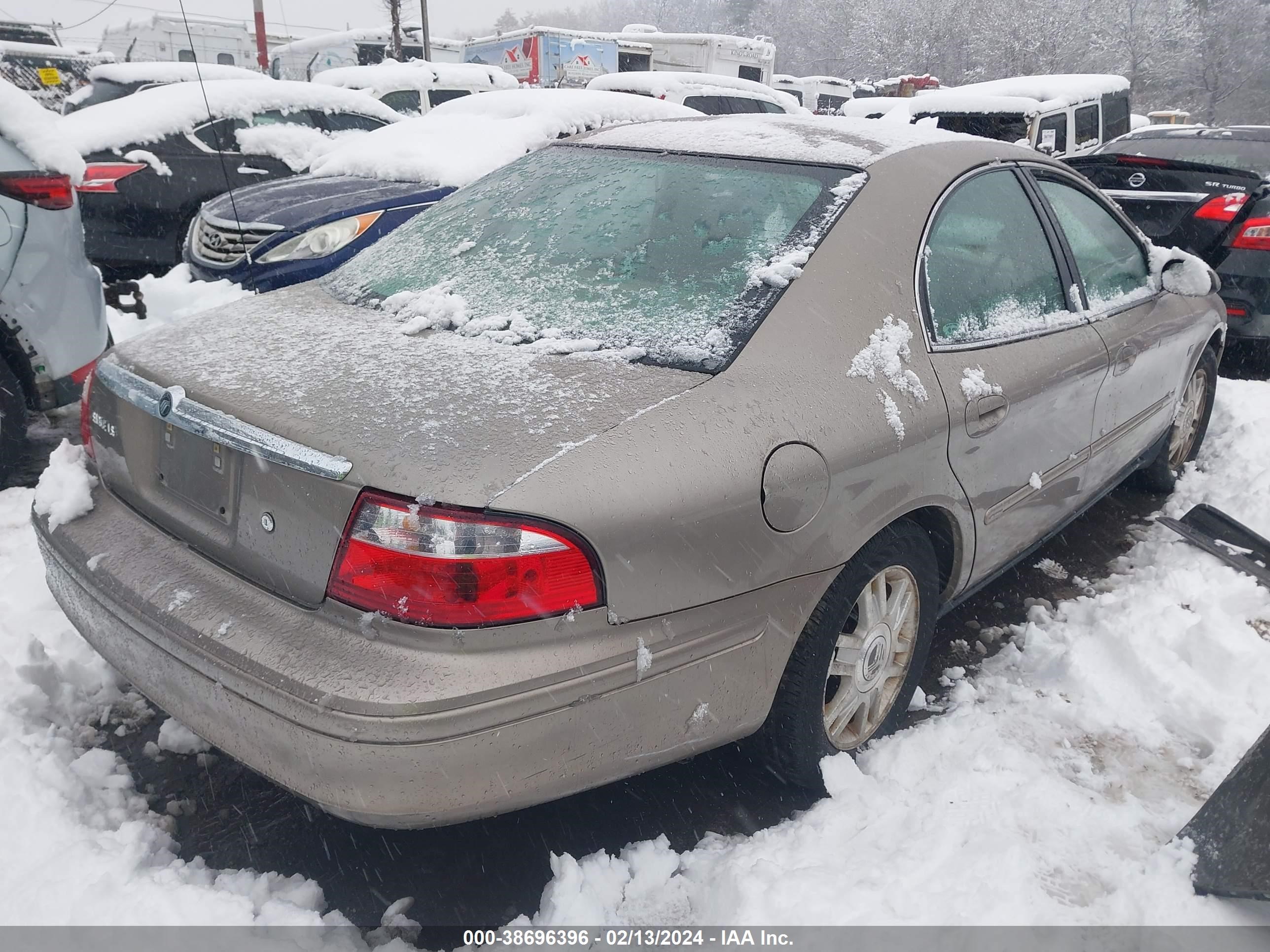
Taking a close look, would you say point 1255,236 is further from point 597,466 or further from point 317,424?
point 317,424

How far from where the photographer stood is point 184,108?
7348 millimetres

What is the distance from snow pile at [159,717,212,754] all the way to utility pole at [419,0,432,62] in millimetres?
29201

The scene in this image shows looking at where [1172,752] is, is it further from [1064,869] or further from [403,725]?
[403,725]

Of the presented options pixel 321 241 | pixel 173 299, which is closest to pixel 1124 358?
pixel 321 241

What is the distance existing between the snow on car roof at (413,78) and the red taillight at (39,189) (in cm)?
1004

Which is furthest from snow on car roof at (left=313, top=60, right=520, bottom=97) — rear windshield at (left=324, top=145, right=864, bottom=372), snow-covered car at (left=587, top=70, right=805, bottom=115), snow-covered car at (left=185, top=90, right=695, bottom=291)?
rear windshield at (left=324, top=145, right=864, bottom=372)

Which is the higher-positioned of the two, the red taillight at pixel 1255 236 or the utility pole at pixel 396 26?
the utility pole at pixel 396 26

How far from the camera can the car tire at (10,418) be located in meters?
3.83

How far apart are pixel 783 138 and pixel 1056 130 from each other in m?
10.7

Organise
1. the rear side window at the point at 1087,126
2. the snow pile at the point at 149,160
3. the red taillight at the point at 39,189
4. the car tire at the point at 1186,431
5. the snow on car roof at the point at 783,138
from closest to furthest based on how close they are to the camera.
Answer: the snow on car roof at the point at 783,138, the red taillight at the point at 39,189, the car tire at the point at 1186,431, the snow pile at the point at 149,160, the rear side window at the point at 1087,126

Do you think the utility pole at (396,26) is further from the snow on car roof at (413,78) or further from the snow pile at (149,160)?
the snow pile at (149,160)

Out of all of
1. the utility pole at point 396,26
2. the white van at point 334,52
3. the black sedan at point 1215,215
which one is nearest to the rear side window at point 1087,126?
the black sedan at point 1215,215

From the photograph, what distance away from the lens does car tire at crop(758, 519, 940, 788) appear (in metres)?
2.15

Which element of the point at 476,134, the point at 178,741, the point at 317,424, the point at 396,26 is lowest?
the point at 178,741
